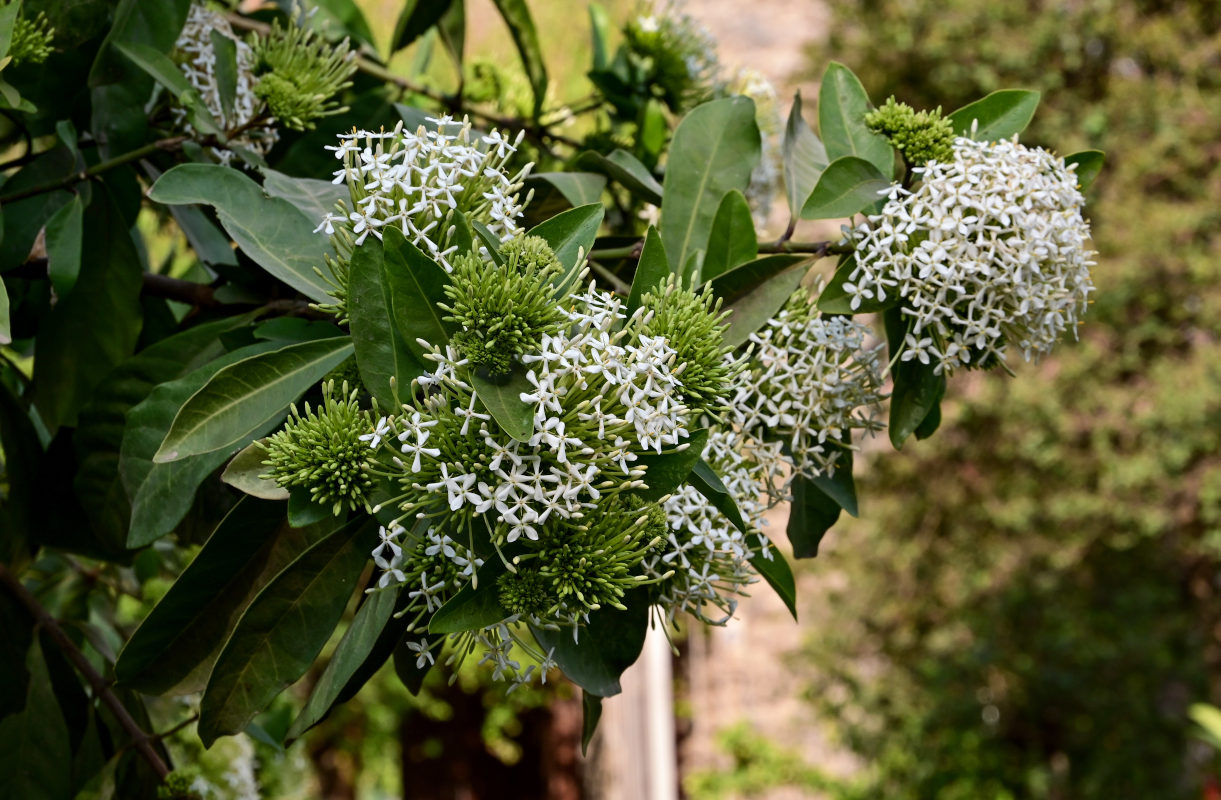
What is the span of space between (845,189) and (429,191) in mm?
319

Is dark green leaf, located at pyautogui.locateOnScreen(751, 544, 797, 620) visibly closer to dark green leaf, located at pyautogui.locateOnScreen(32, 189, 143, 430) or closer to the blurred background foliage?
dark green leaf, located at pyautogui.locateOnScreen(32, 189, 143, 430)

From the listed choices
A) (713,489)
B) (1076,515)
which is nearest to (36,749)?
(713,489)

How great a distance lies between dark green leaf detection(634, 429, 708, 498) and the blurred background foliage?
421cm

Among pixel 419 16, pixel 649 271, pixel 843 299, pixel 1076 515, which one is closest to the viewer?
pixel 649 271

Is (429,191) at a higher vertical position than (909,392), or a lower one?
higher

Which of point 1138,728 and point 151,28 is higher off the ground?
point 151,28

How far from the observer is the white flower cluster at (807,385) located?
783 mm

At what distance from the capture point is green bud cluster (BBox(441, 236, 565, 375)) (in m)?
0.59

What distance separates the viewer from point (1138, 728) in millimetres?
4316

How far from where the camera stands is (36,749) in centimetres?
94

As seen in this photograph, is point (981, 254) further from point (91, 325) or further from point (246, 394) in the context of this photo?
point (91, 325)

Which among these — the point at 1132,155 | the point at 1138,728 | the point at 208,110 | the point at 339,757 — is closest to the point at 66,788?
the point at 208,110

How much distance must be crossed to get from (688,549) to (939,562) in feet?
14.2

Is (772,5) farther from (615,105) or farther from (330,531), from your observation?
(330,531)
